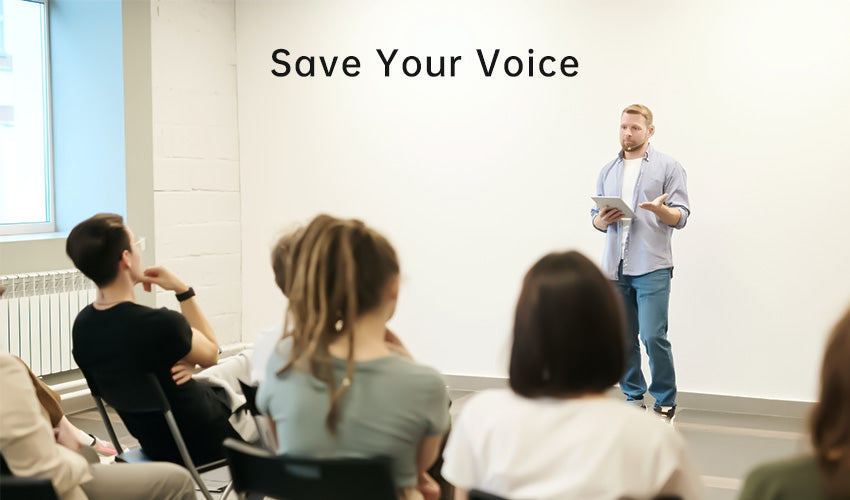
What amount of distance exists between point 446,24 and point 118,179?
6.95ft

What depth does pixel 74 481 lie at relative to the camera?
198 centimetres

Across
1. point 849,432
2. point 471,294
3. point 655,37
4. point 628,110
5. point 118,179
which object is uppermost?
point 655,37

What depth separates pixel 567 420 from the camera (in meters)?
1.49

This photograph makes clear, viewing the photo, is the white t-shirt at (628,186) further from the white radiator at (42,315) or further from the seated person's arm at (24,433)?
the seated person's arm at (24,433)

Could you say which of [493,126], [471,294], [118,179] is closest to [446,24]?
[493,126]

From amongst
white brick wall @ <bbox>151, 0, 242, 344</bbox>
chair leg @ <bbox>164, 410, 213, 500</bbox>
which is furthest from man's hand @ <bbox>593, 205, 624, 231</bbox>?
white brick wall @ <bbox>151, 0, 242, 344</bbox>

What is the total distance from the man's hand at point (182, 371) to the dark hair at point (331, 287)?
914 millimetres

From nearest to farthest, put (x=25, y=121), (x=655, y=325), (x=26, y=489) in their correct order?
(x=26, y=489) < (x=655, y=325) < (x=25, y=121)

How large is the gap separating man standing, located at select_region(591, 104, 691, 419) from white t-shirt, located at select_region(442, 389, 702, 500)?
2.98m

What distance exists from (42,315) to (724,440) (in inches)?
138

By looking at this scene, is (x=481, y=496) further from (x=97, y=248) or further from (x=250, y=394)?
(x=97, y=248)

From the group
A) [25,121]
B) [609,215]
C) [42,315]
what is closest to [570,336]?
[609,215]

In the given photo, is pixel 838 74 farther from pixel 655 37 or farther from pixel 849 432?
pixel 849 432

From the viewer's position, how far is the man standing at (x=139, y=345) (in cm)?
260
